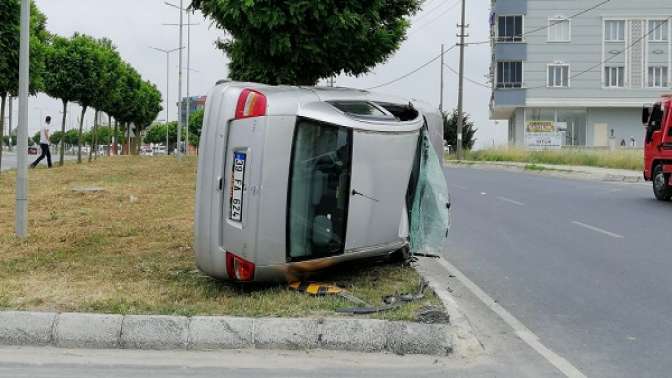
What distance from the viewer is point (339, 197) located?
634cm

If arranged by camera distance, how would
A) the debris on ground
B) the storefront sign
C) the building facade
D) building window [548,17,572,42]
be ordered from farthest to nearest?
building window [548,17,572,42] → the building facade → the storefront sign → the debris on ground

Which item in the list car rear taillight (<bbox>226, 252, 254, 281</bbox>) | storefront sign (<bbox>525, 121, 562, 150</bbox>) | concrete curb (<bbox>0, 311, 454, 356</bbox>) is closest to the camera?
concrete curb (<bbox>0, 311, 454, 356</bbox>)

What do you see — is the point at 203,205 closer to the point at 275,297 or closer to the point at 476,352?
the point at 275,297

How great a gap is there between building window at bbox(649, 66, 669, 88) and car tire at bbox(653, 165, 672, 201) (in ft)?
134

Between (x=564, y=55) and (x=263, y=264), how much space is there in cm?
5336

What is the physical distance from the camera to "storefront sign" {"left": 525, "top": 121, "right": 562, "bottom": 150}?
174ft

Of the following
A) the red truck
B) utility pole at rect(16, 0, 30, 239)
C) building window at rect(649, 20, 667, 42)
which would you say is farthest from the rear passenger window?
building window at rect(649, 20, 667, 42)

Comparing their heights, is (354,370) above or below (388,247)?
below

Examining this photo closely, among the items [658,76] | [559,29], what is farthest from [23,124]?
[658,76]

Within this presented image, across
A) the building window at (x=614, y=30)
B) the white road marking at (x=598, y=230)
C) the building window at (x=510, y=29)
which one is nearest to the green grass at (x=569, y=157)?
the building window at (x=510, y=29)

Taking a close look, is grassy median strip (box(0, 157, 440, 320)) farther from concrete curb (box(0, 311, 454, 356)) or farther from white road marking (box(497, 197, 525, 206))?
white road marking (box(497, 197, 525, 206))

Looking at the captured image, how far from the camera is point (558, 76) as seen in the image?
5531 cm

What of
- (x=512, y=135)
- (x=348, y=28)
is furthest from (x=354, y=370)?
(x=512, y=135)

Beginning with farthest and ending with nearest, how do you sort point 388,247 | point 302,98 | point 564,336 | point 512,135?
point 512,135 < point 388,247 < point 302,98 < point 564,336
